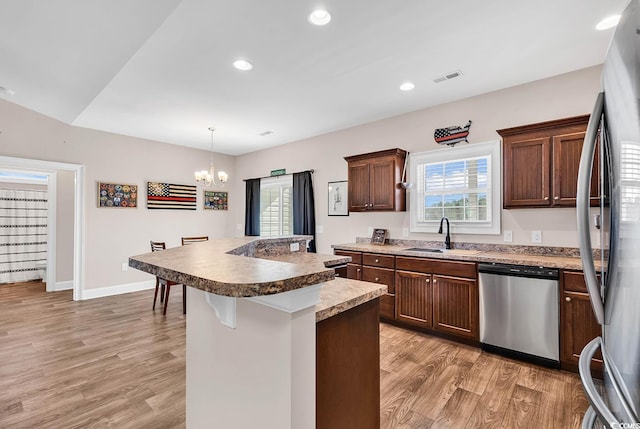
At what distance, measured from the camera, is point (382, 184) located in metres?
3.92

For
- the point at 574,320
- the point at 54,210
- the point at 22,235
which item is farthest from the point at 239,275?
the point at 22,235

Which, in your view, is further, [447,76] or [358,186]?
[358,186]

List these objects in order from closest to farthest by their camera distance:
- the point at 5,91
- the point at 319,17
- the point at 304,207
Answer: the point at 319,17
the point at 5,91
the point at 304,207

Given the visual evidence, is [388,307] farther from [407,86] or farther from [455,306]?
[407,86]

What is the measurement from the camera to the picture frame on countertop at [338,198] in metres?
4.66

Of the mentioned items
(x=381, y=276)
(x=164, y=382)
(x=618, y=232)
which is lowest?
(x=164, y=382)

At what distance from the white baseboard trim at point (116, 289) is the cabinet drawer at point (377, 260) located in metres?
4.05

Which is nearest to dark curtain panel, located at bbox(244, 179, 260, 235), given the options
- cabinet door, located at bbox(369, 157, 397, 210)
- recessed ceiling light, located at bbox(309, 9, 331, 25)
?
cabinet door, located at bbox(369, 157, 397, 210)

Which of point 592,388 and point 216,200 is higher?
point 216,200

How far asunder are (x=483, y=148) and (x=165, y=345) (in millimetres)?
4010

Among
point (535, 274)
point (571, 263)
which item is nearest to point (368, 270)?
point (535, 274)

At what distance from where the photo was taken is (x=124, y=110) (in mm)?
3924

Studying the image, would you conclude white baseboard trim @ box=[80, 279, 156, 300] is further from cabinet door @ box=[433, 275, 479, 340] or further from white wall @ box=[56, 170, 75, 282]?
cabinet door @ box=[433, 275, 479, 340]

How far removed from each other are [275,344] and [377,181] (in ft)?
10.6
